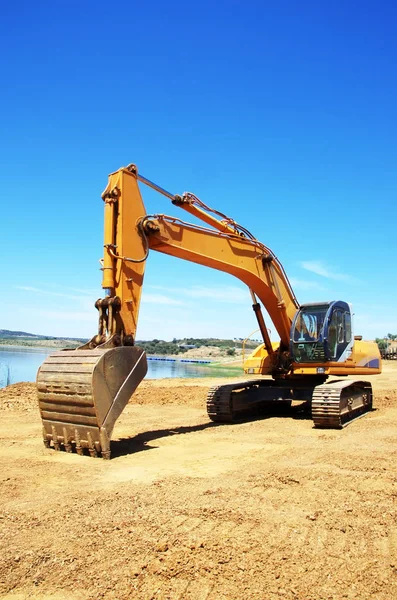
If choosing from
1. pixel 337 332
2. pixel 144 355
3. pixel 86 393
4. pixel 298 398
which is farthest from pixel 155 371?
pixel 86 393

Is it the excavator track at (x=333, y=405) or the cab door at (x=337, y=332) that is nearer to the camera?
the excavator track at (x=333, y=405)

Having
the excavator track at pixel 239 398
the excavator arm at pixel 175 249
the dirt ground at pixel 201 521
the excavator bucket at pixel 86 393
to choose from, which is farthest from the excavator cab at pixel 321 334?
the excavator bucket at pixel 86 393

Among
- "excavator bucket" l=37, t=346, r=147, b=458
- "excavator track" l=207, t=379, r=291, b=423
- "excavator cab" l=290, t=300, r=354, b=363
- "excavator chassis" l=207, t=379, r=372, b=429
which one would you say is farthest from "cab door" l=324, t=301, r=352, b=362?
"excavator bucket" l=37, t=346, r=147, b=458

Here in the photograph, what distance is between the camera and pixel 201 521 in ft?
14.8

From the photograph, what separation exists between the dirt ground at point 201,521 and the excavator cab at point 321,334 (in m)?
2.90

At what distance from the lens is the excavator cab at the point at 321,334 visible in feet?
37.1

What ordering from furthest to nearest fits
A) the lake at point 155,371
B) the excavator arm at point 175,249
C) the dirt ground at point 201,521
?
the lake at point 155,371 → the excavator arm at point 175,249 → the dirt ground at point 201,521

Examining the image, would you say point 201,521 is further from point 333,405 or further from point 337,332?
point 337,332

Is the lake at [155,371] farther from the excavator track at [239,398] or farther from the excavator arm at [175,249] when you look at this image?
the excavator arm at [175,249]

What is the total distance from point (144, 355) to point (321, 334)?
15.4 feet

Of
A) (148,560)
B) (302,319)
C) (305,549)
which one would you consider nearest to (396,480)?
(305,549)

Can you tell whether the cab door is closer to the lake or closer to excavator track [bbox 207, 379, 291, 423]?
excavator track [bbox 207, 379, 291, 423]

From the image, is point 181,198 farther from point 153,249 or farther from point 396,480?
point 396,480

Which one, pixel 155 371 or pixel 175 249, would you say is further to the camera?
pixel 155 371
